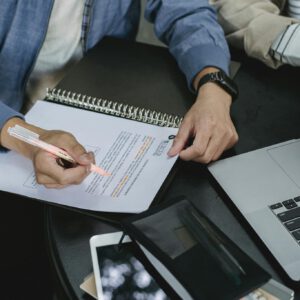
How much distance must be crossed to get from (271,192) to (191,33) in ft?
1.54

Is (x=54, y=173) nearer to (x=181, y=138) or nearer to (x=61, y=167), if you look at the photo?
(x=61, y=167)

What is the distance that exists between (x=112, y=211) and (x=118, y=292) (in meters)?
0.13

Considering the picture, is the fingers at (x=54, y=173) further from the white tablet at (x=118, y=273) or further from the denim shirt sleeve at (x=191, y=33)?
the denim shirt sleeve at (x=191, y=33)

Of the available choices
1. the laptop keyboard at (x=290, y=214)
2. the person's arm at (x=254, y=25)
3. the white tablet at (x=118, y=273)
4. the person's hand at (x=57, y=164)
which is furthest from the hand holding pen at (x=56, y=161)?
the person's arm at (x=254, y=25)

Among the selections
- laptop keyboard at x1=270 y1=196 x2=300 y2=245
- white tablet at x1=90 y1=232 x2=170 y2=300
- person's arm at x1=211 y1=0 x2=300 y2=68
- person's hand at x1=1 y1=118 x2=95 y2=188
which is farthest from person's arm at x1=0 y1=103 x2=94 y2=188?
person's arm at x1=211 y1=0 x2=300 y2=68

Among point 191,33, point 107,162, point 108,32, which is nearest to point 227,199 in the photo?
point 107,162

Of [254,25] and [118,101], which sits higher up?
[254,25]

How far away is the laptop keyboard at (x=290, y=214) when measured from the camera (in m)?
0.59

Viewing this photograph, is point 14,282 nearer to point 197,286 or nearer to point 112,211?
point 112,211

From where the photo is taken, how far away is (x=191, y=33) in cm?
98

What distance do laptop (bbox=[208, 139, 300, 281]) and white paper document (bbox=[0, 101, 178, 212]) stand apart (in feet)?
0.34

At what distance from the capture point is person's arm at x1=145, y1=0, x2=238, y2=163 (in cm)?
72

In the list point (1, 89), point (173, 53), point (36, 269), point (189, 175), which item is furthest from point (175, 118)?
point (36, 269)

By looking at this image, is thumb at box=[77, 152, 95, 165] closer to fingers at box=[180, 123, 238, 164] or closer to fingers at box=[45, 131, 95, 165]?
fingers at box=[45, 131, 95, 165]
